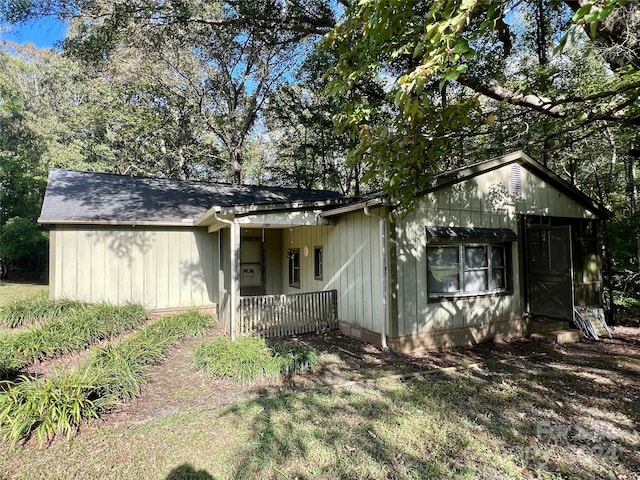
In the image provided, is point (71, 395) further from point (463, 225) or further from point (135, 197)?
point (135, 197)

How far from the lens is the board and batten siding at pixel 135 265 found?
856 cm

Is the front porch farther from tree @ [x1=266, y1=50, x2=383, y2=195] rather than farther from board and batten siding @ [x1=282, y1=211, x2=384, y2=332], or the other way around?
tree @ [x1=266, y1=50, x2=383, y2=195]

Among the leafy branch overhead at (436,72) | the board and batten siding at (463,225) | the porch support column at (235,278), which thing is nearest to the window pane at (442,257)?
the board and batten siding at (463,225)

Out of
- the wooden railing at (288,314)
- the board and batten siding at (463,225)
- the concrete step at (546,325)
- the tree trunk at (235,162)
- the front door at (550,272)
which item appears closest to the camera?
the board and batten siding at (463,225)

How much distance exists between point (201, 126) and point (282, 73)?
18.7 feet

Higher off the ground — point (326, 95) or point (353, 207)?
point (326, 95)

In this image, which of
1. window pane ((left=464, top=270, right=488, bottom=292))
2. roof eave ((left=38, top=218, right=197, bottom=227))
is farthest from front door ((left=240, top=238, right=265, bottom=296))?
window pane ((left=464, top=270, right=488, bottom=292))

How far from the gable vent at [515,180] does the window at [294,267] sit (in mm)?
5566

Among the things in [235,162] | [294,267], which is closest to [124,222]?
[294,267]

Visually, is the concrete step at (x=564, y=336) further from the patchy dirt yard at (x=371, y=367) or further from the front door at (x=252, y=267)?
the front door at (x=252, y=267)

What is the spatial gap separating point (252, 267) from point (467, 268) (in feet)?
20.8

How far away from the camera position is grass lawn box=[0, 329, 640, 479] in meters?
3.04

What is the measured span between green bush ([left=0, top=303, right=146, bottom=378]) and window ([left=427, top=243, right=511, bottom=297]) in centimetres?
644

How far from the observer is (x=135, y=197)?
1045 centimetres
